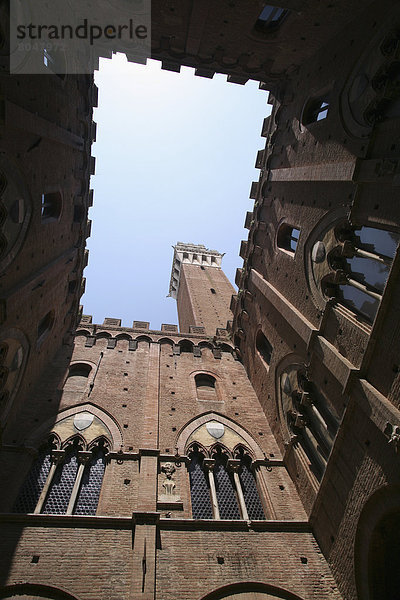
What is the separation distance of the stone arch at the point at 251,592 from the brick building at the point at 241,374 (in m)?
0.04

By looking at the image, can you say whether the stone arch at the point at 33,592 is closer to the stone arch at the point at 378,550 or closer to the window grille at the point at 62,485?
the window grille at the point at 62,485

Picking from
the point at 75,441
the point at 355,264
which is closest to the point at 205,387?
the point at 75,441

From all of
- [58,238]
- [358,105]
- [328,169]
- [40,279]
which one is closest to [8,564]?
[40,279]

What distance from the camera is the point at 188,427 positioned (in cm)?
1252

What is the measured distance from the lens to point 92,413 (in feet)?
40.6

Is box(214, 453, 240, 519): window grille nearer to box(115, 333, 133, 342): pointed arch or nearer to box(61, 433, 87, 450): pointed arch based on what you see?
box(61, 433, 87, 450): pointed arch

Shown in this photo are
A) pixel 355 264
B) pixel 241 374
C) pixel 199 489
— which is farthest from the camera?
pixel 241 374

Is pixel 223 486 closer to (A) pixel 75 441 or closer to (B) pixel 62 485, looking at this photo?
(B) pixel 62 485

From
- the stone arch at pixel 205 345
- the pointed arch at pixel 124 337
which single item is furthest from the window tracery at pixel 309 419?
the pointed arch at pixel 124 337

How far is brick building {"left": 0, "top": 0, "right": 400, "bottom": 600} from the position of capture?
7762 millimetres

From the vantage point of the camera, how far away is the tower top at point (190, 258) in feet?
154

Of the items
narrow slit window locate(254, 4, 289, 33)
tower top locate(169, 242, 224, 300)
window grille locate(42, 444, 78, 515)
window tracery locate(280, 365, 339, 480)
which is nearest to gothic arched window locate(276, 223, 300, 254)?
window tracery locate(280, 365, 339, 480)

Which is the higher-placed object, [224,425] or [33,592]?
[224,425]

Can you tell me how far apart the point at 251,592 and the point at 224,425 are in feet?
17.4
